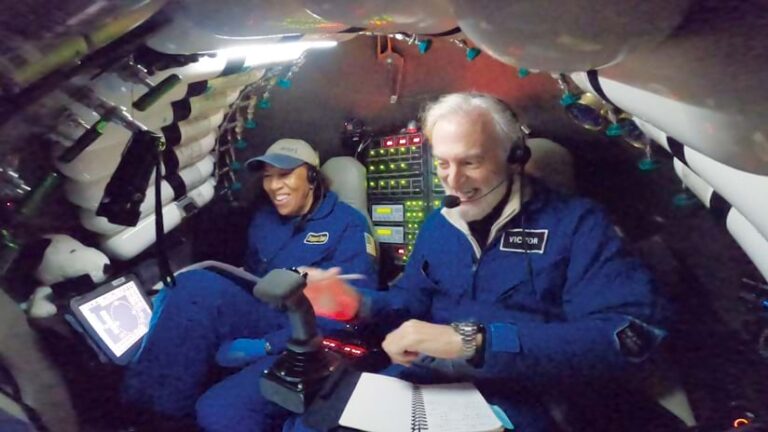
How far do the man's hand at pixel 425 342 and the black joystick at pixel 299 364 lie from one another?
116 millimetres

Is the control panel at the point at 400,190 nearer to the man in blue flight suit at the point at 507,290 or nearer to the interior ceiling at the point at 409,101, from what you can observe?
the interior ceiling at the point at 409,101

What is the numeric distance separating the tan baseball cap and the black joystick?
855 mm

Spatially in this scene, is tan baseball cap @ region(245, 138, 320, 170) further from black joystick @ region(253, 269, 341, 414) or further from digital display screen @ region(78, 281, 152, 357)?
black joystick @ region(253, 269, 341, 414)

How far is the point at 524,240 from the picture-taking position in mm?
993

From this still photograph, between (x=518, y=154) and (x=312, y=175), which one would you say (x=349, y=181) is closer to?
(x=312, y=175)

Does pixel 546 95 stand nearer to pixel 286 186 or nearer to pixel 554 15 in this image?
pixel 286 186

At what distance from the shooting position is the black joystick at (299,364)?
2.61 ft

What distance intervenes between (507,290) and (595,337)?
0.66 ft

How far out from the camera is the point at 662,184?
1.31m

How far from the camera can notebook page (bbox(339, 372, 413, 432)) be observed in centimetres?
74

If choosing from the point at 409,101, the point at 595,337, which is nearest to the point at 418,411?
the point at 595,337

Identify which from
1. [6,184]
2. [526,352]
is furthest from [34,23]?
[526,352]

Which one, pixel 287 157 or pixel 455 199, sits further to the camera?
pixel 287 157

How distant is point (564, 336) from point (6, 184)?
0.89 meters
